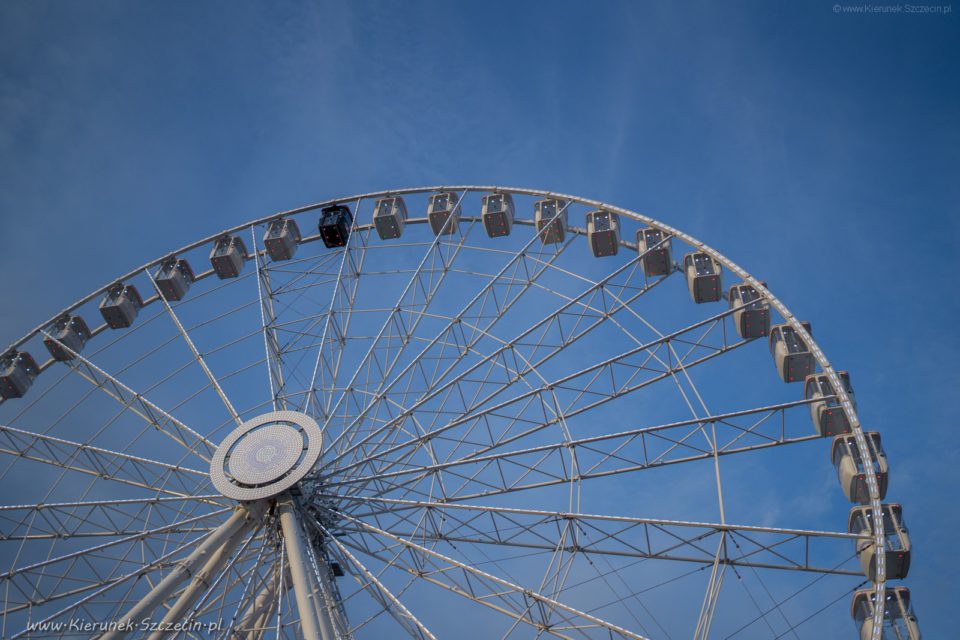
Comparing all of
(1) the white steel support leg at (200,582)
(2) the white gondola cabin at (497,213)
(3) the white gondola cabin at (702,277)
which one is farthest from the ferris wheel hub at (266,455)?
(3) the white gondola cabin at (702,277)

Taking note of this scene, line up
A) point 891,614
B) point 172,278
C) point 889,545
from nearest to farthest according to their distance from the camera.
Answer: point 891,614
point 889,545
point 172,278

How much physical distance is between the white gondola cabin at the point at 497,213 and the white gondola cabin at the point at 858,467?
1188cm

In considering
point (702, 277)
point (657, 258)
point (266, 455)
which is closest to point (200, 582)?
point (266, 455)

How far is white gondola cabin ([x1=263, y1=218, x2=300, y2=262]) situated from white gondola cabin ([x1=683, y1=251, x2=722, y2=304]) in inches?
505

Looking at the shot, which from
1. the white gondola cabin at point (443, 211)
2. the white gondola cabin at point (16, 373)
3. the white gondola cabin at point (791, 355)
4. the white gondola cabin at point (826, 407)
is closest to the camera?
the white gondola cabin at point (826, 407)

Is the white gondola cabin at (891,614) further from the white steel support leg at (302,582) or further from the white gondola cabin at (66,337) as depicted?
the white gondola cabin at (66,337)

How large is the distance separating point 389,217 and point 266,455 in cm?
958

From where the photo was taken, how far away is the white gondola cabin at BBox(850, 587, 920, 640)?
20125 millimetres

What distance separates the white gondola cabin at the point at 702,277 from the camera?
86.0 feet

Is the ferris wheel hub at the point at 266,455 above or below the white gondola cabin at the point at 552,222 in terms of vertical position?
below

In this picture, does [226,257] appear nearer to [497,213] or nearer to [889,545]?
[497,213]

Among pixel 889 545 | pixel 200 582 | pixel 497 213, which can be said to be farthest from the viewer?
pixel 497 213

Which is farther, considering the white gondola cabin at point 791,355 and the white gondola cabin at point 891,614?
the white gondola cabin at point 791,355

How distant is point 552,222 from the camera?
2853cm
